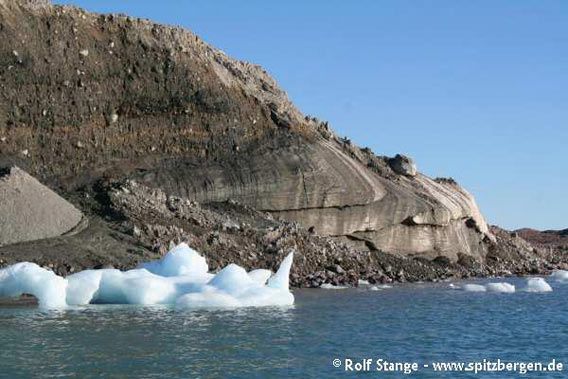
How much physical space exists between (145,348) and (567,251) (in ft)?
253

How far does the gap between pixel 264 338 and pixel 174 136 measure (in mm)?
35421

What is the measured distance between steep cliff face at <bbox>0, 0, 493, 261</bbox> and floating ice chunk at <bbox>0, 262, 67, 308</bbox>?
19808mm

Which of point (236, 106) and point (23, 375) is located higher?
point (236, 106)

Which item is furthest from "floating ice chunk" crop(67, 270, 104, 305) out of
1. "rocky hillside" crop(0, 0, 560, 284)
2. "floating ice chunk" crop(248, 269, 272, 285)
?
"rocky hillside" crop(0, 0, 560, 284)

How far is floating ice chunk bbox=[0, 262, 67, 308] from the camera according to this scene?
34375 mm

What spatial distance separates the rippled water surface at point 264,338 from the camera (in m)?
22.4

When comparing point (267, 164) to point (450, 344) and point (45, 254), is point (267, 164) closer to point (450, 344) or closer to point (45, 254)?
point (45, 254)

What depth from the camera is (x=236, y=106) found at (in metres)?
63.8

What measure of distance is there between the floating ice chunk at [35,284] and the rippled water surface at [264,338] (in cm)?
76

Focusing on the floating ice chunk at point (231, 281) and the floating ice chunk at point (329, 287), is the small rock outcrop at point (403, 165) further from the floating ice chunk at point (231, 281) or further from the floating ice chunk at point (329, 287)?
the floating ice chunk at point (231, 281)

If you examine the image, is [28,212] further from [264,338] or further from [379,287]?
[264,338]

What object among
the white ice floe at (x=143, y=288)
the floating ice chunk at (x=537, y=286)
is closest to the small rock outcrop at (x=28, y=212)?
the white ice floe at (x=143, y=288)

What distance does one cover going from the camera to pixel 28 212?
4547cm

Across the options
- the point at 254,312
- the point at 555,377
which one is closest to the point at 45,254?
the point at 254,312
